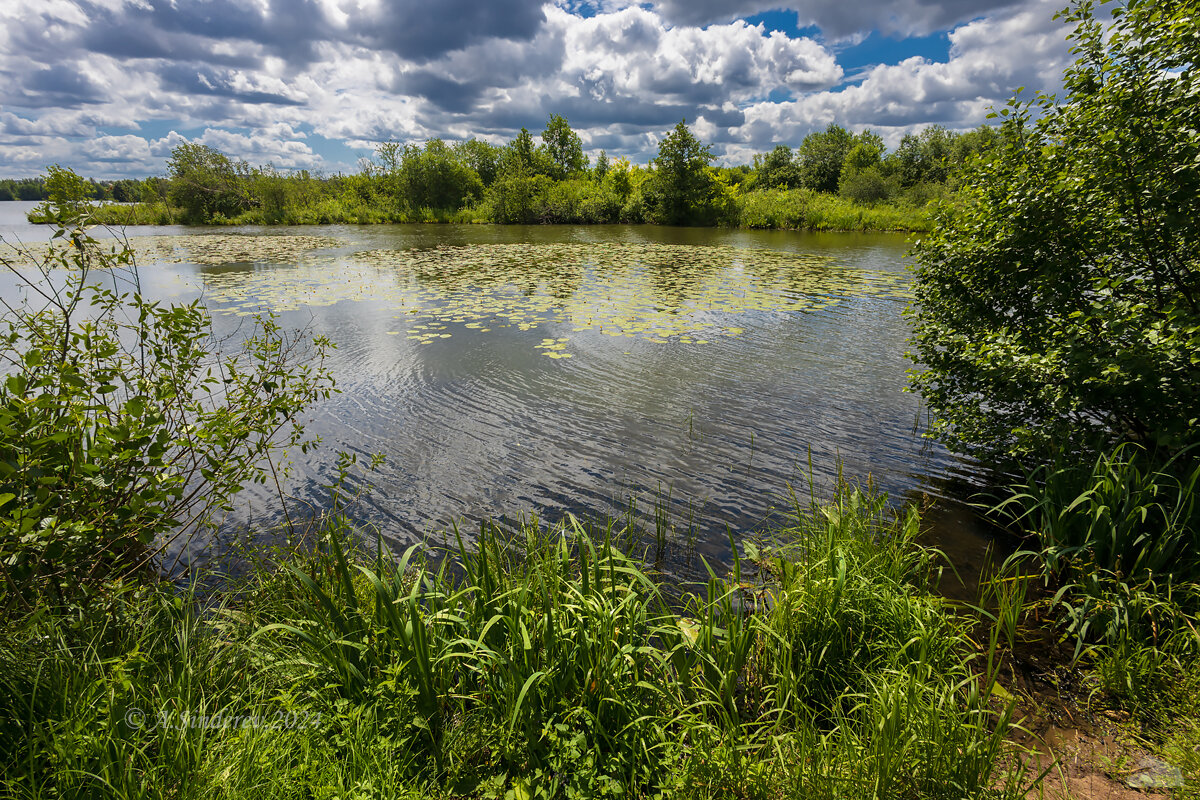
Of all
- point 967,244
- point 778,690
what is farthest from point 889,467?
point 778,690

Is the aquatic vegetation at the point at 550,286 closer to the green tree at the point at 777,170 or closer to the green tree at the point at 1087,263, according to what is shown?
the green tree at the point at 1087,263

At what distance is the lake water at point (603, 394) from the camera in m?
4.90

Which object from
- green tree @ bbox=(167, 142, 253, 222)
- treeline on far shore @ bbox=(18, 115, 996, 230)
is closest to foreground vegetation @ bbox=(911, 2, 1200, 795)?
treeline on far shore @ bbox=(18, 115, 996, 230)

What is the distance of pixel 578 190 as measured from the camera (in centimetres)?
4397

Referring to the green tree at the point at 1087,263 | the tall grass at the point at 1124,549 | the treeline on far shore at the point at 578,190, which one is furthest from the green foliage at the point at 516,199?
the tall grass at the point at 1124,549

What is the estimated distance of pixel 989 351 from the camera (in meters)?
3.79

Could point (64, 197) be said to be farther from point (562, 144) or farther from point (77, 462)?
point (562, 144)

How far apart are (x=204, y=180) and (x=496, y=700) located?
174 ft

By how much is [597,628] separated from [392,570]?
191 cm

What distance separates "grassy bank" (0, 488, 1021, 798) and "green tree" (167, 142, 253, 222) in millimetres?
48284

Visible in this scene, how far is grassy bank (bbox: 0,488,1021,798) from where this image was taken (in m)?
1.83

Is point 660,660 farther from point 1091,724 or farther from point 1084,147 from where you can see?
point 1084,147

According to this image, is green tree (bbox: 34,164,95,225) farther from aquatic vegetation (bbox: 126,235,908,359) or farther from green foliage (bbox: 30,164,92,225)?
aquatic vegetation (bbox: 126,235,908,359)

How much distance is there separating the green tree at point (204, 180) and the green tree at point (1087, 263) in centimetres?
4910
